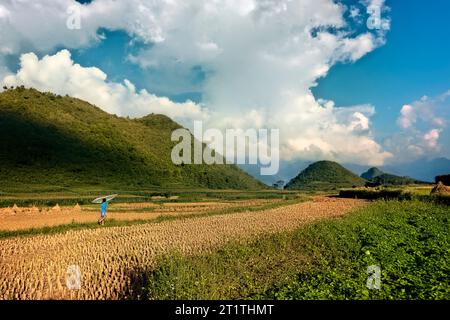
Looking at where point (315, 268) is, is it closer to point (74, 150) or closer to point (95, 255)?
point (95, 255)

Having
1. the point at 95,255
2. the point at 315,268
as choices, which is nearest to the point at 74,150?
the point at 95,255

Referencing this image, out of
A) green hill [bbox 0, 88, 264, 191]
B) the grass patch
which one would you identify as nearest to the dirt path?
the grass patch

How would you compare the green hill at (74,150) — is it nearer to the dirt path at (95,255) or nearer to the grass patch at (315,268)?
the dirt path at (95,255)

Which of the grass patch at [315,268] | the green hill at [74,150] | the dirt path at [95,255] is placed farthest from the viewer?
the green hill at [74,150]

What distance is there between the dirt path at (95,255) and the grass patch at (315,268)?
5.47 ft

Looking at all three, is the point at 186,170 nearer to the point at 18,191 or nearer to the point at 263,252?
the point at 18,191

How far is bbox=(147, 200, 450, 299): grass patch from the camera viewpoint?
36.0 ft

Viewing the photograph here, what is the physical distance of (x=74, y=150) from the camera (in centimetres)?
9625

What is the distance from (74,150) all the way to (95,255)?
278 feet

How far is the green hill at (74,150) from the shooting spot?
83.1m

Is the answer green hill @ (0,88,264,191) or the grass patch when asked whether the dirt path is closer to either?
the grass patch

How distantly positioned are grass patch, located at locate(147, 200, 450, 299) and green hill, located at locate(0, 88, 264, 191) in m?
66.4

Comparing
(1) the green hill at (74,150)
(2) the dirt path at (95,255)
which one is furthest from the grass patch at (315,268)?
(1) the green hill at (74,150)
